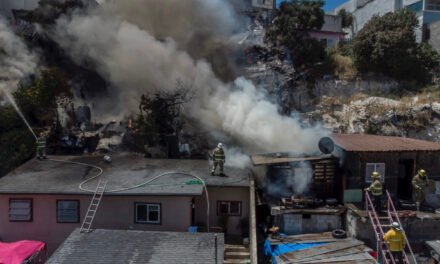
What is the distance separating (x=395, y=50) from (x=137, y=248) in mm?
26200

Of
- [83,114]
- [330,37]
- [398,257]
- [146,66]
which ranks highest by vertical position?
[330,37]

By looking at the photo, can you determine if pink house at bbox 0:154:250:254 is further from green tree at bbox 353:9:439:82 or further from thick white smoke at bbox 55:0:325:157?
green tree at bbox 353:9:439:82

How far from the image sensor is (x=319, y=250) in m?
15.2

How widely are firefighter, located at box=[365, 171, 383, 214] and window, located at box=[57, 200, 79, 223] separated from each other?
1177 cm

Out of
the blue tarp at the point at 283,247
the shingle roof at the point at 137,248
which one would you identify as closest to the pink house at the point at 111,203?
the blue tarp at the point at 283,247

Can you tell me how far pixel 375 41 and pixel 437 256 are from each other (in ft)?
67.3

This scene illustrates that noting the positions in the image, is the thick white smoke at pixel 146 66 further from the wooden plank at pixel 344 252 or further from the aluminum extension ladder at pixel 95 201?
the aluminum extension ladder at pixel 95 201

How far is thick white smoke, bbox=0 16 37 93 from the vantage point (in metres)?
27.8

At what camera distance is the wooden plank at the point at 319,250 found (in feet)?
48.3

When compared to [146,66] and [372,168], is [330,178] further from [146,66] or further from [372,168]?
[146,66]

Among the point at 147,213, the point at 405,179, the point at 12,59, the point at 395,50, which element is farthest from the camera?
the point at 395,50

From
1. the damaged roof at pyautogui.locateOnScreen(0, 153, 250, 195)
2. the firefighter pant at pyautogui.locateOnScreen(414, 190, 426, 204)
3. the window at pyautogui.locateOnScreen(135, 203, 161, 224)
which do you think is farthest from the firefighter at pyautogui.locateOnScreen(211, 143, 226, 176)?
the firefighter pant at pyautogui.locateOnScreen(414, 190, 426, 204)

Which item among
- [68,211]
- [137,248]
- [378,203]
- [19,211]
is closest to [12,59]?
[19,211]

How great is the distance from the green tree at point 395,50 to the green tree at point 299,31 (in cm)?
337
